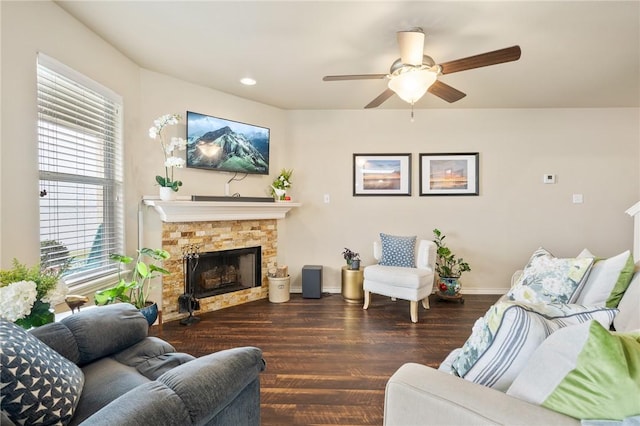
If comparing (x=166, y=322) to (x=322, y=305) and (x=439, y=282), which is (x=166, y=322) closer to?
(x=322, y=305)

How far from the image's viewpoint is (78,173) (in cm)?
238

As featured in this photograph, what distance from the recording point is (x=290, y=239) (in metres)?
4.36

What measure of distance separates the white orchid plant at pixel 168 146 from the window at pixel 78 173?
1.04 feet

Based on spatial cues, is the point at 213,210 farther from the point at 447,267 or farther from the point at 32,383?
the point at 447,267

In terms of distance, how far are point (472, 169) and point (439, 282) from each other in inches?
61.4

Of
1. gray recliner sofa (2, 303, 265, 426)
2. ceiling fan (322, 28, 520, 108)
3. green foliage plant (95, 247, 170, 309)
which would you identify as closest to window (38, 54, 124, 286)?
green foliage plant (95, 247, 170, 309)

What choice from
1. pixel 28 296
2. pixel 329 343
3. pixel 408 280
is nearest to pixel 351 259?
pixel 408 280

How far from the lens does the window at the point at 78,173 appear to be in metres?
2.08

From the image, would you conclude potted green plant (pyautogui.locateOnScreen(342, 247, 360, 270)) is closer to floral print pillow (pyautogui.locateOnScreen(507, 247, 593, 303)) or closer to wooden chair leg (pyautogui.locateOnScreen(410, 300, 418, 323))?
wooden chair leg (pyautogui.locateOnScreen(410, 300, 418, 323))

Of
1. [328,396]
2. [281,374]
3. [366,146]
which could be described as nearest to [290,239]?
[366,146]

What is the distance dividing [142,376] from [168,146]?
93.6 inches

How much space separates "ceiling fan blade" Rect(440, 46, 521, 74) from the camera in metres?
1.91

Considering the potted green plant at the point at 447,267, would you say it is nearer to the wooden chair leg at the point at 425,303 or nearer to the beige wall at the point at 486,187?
the beige wall at the point at 486,187

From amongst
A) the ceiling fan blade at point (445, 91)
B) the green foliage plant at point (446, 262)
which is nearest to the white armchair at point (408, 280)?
the green foliage plant at point (446, 262)
